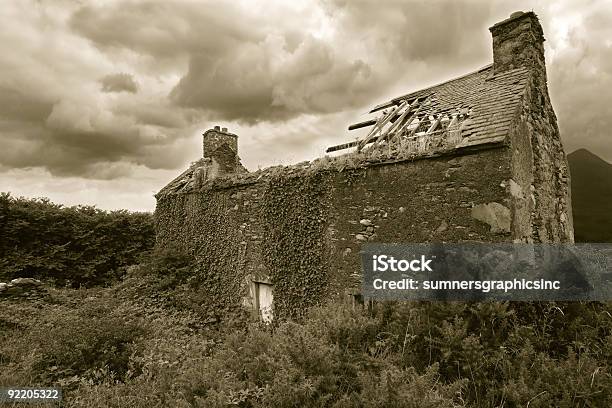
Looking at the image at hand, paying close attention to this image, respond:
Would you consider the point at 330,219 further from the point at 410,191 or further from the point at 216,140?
the point at 216,140

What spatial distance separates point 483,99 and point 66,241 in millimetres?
14559

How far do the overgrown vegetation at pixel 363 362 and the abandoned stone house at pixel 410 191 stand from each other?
1643 mm

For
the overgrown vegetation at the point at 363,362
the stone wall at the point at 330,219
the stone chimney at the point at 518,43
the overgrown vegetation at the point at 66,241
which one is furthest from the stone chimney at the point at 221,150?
the stone chimney at the point at 518,43

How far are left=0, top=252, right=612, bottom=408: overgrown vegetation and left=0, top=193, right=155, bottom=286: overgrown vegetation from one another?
7372 mm

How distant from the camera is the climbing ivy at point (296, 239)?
27.0 feet

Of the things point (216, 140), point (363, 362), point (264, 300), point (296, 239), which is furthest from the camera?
point (216, 140)

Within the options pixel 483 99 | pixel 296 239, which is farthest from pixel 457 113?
pixel 296 239

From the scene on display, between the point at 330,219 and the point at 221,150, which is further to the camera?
the point at 221,150

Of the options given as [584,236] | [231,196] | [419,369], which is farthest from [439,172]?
[584,236]

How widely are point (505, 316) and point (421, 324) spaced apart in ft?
3.62

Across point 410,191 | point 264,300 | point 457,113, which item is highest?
point 457,113

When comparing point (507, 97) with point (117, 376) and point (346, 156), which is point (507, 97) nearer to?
point (346, 156)

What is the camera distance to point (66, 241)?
557 inches

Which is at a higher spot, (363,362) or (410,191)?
(410,191)
